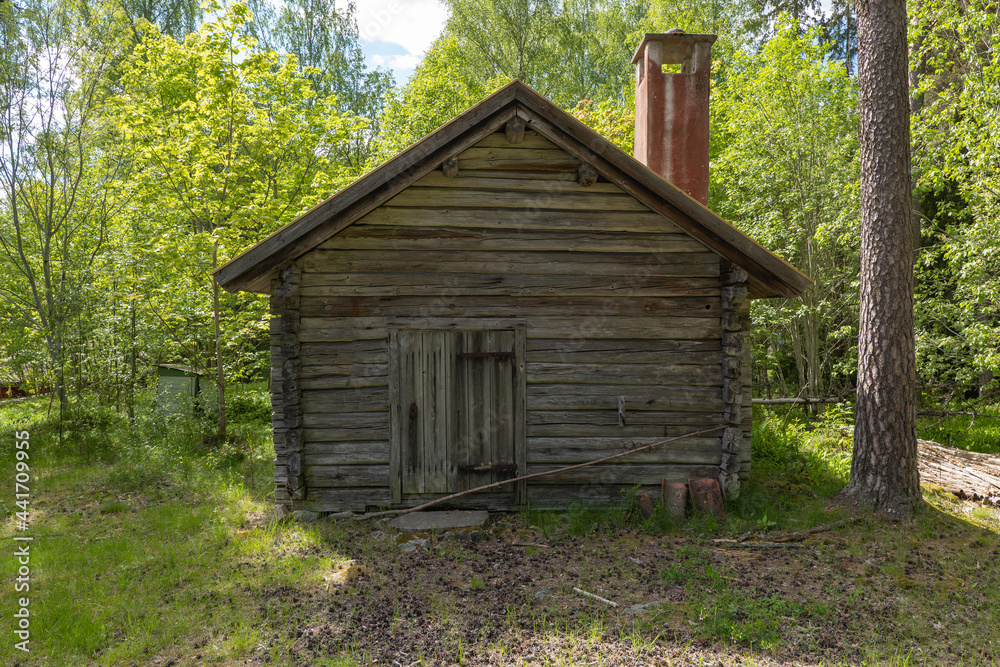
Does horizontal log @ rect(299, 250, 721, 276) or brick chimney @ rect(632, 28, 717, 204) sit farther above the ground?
brick chimney @ rect(632, 28, 717, 204)

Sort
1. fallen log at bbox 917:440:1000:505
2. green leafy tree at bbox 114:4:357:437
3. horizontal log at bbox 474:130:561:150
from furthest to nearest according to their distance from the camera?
green leafy tree at bbox 114:4:357:437
fallen log at bbox 917:440:1000:505
horizontal log at bbox 474:130:561:150

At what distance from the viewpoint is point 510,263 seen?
262 inches

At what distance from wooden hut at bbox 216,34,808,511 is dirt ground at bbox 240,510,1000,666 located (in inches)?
35.8

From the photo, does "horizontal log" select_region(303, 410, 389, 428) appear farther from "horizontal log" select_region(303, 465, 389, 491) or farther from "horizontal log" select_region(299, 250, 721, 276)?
"horizontal log" select_region(299, 250, 721, 276)

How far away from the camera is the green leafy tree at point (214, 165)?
380 inches

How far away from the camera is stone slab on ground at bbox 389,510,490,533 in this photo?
625cm

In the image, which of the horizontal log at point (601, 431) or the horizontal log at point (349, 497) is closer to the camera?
the horizontal log at point (349, 497)

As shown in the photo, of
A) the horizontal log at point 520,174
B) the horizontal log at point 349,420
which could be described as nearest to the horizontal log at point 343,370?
the horizontal log at point 349,420

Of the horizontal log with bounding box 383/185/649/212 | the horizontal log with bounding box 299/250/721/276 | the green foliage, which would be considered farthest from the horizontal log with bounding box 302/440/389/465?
the green foliage

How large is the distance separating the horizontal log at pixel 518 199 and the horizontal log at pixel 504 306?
1.07m

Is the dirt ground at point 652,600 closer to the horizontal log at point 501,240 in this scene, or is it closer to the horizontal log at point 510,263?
the horizontal log at point 510,263

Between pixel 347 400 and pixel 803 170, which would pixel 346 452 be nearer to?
pixel 347 400

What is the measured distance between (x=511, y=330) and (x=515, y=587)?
284 centimetres

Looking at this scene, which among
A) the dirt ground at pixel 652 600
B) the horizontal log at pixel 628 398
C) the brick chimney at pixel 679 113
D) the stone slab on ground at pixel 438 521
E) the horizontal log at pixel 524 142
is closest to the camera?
the dirt ground at pixel 652 600
